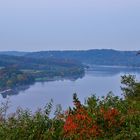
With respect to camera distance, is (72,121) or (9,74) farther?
(9,74)

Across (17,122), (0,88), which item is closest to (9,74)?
(0,88)

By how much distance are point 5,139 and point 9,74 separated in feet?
549

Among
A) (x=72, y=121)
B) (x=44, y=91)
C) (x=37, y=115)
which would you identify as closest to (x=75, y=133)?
(x=72, y=121)

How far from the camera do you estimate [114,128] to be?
476 inches

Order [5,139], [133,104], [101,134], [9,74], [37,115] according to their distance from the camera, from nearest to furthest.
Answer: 1. [101,134]
2. [5,139]
3. [37,115]
4. [133,104]
5. [9,74]

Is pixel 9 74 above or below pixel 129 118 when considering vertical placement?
below

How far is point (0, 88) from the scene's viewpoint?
155 metres

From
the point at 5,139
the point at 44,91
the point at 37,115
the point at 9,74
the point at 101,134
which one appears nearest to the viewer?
the point at 101,134

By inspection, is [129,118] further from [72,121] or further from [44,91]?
[44,91]

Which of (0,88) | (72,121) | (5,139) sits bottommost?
(0,88)

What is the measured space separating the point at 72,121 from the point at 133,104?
3.34 meters

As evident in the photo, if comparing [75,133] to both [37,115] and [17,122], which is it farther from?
[17,122]

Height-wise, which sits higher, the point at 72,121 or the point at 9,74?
the point at 72,121

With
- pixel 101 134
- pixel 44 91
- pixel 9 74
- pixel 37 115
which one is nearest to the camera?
pixel 101 134
